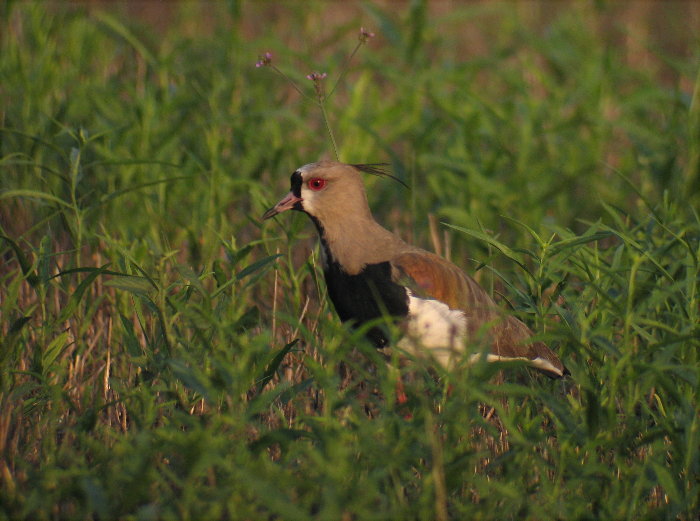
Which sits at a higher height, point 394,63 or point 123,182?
point 123,182

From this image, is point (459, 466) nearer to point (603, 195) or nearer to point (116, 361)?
point (116, 361)

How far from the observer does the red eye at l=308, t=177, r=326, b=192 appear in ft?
15.9

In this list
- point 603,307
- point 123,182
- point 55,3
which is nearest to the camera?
point 603,307

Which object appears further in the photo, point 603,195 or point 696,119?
point 603,195

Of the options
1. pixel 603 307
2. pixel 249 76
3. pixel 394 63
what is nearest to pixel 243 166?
pixel 249 76

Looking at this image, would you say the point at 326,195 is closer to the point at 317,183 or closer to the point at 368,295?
the point at 317,183

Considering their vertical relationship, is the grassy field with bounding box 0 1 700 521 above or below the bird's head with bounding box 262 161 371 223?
below

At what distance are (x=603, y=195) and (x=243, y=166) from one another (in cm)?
266

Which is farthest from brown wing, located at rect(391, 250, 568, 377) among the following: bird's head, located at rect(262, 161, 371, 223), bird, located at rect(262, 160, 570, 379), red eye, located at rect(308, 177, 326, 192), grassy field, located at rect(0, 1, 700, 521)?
red eye, located at rect(308, 177, 326, 192)

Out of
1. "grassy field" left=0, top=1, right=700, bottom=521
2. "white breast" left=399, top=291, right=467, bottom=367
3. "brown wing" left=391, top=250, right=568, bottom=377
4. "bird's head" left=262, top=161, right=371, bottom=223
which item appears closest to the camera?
"grassy field" left=0, top=1, right=700, bottom=521

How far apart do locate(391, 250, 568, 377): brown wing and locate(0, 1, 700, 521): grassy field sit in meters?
0.14

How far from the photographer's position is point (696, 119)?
647 cm

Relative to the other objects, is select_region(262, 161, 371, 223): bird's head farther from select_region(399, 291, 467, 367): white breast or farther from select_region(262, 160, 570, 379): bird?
select_region(399, 291, 467, 367): white breast

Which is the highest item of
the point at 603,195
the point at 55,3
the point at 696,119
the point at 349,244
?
the point at 55,3
